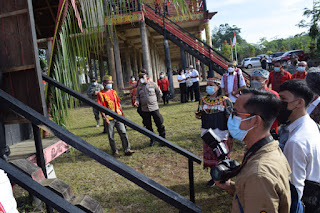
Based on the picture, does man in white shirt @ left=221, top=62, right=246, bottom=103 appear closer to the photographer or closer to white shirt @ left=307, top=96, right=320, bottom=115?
white shirt @ left=307, top=96, right=320, bottom=115

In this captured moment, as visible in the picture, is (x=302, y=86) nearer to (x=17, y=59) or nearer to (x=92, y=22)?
(x=92, y=22)

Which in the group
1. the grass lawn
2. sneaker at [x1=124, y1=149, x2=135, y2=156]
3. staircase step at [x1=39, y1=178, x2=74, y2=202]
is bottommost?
the grass lawn

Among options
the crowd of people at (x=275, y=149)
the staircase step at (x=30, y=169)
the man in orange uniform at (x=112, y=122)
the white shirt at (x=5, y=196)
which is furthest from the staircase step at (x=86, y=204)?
the man in orange uniform at (x=112, y=122)

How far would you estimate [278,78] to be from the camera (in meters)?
7.46

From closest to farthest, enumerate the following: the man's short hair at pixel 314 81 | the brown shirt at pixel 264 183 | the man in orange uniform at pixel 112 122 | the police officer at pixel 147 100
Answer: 1. the brown shirt at pixel 264 183
2. the man's short hair at pixel 314 81
3. the man in orange uniform at pixel 112 122
4. the police officer at pixel 147 100

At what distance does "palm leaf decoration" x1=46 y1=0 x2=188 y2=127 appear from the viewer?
116 inches

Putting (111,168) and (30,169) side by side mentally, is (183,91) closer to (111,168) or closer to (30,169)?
(30,169)

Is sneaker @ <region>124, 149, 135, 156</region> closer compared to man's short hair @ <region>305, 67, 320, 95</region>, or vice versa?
man's short hair @ <region>305, 67, 320, 95</region>

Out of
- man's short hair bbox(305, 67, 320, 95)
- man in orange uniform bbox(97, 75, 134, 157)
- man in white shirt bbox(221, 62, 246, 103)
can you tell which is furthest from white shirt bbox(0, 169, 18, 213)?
man in white shirt bbox(221, 62, 246, 103)

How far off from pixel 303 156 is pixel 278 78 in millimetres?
6426

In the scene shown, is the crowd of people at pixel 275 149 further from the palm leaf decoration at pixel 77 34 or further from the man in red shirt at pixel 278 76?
the man in red shirt at pixel 278 76

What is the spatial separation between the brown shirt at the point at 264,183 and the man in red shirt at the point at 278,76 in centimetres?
661

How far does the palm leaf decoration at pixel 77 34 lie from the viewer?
2.95 metres

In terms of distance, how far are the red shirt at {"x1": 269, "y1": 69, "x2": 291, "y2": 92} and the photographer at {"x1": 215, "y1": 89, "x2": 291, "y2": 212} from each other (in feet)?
21.3
